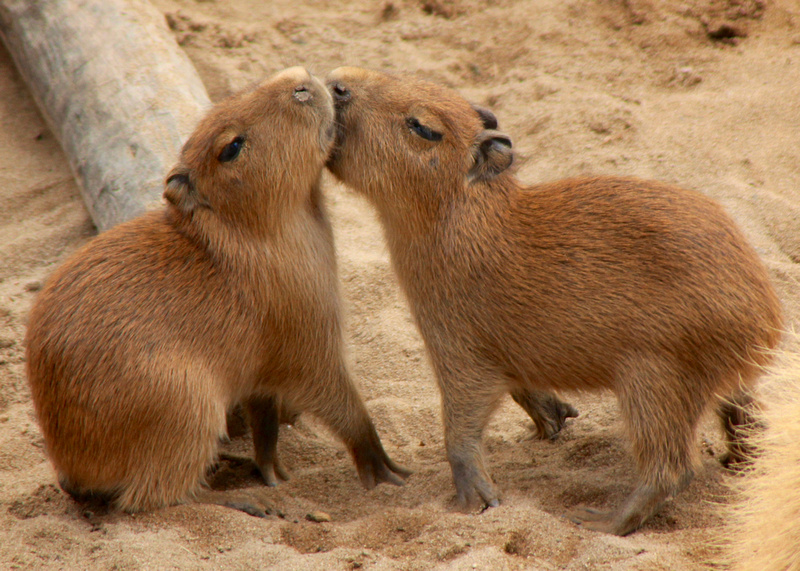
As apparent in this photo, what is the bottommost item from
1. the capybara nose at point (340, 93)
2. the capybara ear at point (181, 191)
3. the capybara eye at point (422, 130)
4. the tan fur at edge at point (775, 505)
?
the tan fur at edge at point (775, 505)

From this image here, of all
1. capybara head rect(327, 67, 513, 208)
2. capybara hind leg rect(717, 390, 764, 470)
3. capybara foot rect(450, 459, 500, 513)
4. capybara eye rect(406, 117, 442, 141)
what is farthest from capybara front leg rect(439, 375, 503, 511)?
capybara eye rect(406, 117, 442, 141)

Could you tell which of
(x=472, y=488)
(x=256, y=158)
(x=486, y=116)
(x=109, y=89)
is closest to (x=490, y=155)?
(x=486, y=116)

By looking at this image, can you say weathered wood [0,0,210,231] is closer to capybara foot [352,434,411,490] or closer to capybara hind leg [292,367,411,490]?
capybara hind leg [292,367,411,490]

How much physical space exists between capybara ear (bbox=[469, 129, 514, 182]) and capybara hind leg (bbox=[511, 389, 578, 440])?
117 centimetres

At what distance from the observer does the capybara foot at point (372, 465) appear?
160 inches

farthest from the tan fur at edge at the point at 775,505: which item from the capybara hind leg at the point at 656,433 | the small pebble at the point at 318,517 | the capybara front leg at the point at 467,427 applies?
the small pebble at the point at 318,517

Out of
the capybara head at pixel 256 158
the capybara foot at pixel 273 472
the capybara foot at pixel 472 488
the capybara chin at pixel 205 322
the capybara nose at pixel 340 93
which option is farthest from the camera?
the capybara foot at pixel 273 472

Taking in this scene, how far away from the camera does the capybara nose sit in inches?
159

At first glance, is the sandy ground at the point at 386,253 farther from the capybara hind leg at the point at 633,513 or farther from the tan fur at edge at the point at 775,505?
the tan fur at edge at the point at 775,505

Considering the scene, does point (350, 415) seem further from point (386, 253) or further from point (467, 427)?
point (386, 253)

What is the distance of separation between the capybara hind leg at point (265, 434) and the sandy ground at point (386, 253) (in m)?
0.13

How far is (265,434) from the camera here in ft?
13.8

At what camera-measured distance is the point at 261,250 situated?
3.87m

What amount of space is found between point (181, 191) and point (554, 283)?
6.09 feet
